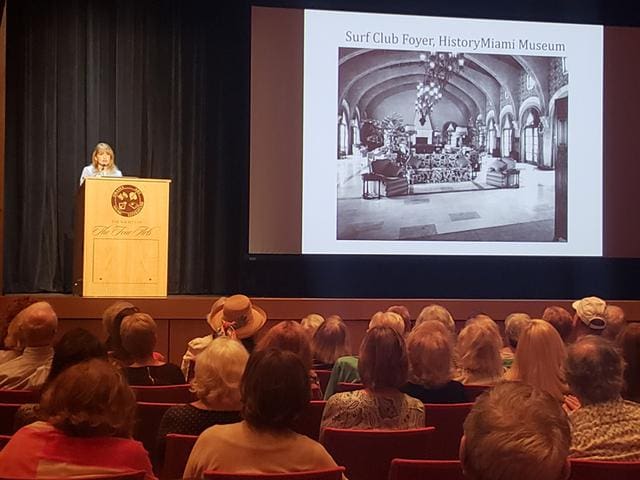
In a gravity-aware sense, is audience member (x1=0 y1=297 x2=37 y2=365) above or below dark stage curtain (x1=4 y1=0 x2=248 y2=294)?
below

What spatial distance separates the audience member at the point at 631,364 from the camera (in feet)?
9.66

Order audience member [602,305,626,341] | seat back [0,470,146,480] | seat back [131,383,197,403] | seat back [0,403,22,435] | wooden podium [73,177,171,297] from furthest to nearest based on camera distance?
wooden podium [73,177,171,297] → audience member [602,305,626,341] → seat back [131,383,197,403] → seat back [0,403,22,435] → seat back [0,470,146,480]

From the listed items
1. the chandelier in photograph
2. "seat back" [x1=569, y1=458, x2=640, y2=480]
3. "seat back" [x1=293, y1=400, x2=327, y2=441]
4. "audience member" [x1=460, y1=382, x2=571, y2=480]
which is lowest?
"seat back" [x1=293, y1=400, x2=327, y2=441]

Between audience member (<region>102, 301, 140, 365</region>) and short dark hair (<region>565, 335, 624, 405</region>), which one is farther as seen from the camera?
audience member (<region>102, 301, 140, 365</region>)

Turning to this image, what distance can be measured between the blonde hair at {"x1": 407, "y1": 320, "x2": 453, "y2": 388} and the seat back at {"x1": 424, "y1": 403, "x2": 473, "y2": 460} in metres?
0.17

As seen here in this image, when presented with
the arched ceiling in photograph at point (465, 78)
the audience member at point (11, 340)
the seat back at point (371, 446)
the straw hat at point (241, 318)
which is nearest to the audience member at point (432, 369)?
the seat back at point (371, 446)

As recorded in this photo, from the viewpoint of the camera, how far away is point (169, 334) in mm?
6926

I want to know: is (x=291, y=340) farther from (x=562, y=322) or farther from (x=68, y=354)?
(x=562, y=322)

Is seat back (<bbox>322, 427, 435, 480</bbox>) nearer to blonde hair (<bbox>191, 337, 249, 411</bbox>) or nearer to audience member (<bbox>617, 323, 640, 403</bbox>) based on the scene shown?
blonde hair (<bbox>191, 337, 249, 411</bbox>)

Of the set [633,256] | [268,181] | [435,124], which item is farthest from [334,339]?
[633,256]

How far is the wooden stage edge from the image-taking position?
6.69 m

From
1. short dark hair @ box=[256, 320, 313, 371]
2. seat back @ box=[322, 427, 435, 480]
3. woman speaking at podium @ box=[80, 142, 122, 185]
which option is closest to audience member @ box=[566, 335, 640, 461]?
seat back @ box=[322, 427, 435, 480]

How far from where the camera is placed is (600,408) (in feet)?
8.74

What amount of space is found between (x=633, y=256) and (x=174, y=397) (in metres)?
6.34
